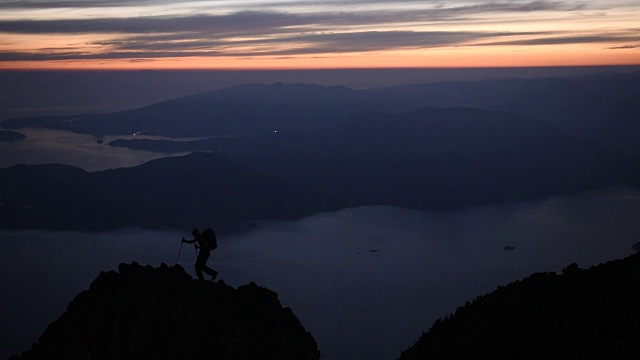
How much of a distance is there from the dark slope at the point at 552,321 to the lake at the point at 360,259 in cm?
3429

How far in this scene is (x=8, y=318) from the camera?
61469 millimetres

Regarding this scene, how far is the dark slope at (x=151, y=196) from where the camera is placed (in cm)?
10506

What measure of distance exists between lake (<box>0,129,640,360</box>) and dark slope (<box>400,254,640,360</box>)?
34.3 meters

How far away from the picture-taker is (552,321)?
42.2ft

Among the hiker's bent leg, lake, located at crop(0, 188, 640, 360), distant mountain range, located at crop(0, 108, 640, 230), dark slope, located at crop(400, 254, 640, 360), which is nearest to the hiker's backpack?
the hiker's bent leg

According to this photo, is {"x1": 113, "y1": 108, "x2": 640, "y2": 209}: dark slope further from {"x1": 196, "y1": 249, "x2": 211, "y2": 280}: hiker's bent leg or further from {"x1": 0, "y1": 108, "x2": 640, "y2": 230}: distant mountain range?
{"x1": 196, "y1": 249, "x2": 211, "y2": 280}: hiker's bent leg

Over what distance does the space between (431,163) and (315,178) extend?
36.7 metres

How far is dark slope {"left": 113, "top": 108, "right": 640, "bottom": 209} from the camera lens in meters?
144

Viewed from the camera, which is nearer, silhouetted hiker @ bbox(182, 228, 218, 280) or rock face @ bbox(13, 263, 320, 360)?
rock face @ bbox(13, 263, 320, 360)

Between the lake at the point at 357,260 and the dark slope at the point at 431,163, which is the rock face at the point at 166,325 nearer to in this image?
the lake at the point at 357,260

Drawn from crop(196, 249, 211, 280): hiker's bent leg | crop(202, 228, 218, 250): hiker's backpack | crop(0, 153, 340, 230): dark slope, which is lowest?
crop(0, 153, 340, 230): dark slope

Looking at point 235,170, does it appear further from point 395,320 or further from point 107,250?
point 395,320

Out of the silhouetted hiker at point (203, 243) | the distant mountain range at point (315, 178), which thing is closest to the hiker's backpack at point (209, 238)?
the silhouetted hiker at point (203, 243)

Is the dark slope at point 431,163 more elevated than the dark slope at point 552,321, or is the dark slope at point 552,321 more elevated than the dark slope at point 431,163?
the dark slope at point 552,321
